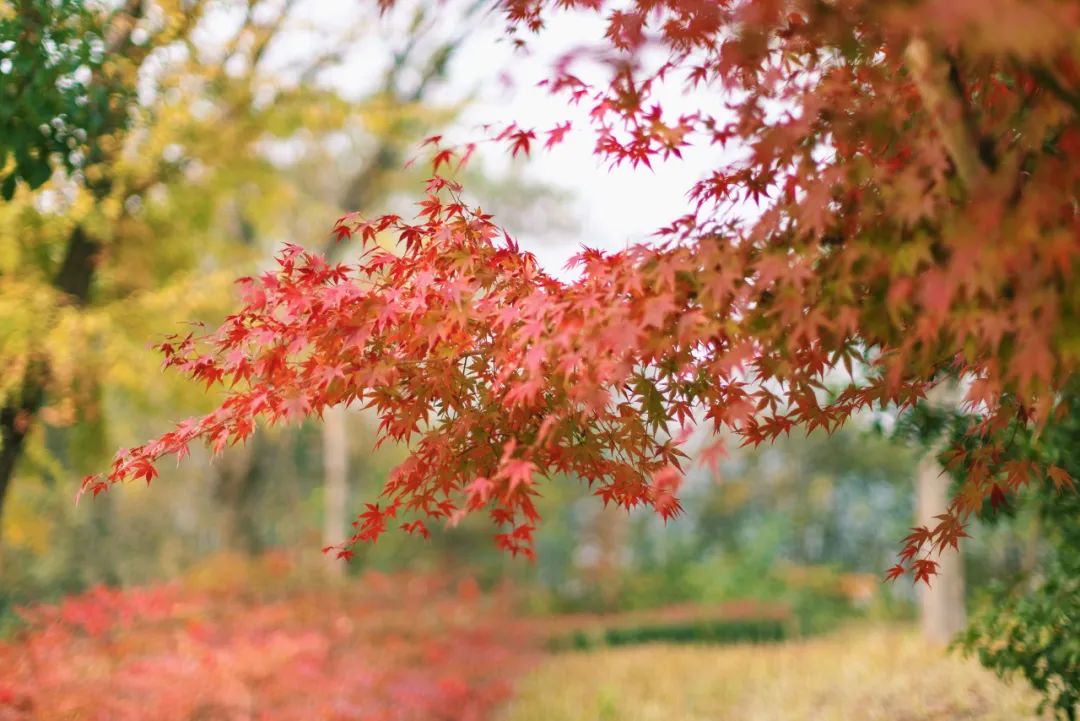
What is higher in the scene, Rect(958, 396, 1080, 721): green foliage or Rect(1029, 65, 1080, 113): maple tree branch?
Rect(1029, 65, 1080, 113): maple tree branch

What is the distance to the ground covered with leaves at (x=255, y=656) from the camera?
5504mm

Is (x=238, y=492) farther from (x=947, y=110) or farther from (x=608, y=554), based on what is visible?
(x=947, y=110)

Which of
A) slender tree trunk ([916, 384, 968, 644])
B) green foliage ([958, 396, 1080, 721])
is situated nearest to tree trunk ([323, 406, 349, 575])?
slender tree trunk ([916, 384, 968, 644])

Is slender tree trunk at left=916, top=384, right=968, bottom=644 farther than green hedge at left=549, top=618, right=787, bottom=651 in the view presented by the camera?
No

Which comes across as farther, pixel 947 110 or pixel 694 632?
pixel 694 632

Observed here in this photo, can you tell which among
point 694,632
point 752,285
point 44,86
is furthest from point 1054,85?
point 694,632

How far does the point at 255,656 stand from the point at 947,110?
19.6 feet

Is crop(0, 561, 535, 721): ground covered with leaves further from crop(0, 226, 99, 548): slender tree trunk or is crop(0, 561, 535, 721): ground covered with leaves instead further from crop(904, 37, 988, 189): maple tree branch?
crop(904, 37, 988, 189): maple tree branch

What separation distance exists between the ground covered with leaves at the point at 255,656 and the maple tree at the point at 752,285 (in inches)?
104

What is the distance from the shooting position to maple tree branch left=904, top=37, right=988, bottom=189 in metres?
2.36

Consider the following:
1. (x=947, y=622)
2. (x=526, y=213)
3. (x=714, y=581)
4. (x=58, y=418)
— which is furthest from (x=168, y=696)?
(x=526, y=213)

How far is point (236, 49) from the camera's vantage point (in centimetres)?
717

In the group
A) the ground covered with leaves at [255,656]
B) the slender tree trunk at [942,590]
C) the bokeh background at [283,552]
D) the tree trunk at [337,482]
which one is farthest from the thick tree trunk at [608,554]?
the slender tree trunk at [942,590]

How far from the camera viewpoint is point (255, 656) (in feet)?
21.8
